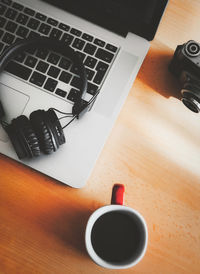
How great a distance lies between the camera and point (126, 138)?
59 cm

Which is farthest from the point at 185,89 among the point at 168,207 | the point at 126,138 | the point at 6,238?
the point at 6,238

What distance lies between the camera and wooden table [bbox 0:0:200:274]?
542 mm

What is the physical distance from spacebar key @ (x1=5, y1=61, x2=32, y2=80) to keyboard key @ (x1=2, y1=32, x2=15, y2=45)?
0.06m

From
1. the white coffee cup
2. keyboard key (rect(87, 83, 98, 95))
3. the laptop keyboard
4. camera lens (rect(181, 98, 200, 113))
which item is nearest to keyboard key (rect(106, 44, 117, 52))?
the laptop keyboard

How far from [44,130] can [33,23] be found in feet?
0.91

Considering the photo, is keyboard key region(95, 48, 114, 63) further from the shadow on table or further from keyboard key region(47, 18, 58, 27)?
the shadow on table

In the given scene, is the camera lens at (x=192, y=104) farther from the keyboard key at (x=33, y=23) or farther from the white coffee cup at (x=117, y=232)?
the keyboard key at (x=33, y=23)

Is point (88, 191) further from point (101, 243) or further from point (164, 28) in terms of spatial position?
point (164, 28)

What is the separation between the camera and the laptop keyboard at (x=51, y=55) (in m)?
0.56

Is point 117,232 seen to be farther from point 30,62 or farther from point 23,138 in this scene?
point 30,62

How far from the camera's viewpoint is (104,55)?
577mm

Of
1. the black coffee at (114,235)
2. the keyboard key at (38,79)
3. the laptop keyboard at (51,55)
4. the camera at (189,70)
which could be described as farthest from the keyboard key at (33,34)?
the black coffee at (114,235)

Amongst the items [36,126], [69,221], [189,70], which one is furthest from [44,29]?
[69,221]

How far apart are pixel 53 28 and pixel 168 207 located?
0.51 m
